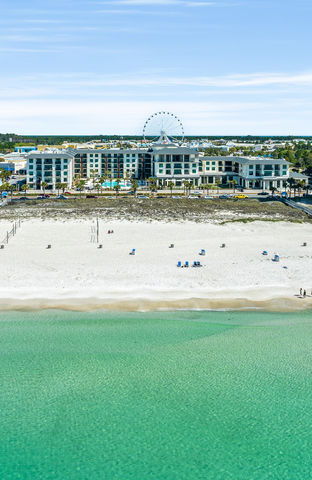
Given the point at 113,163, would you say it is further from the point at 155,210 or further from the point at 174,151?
the point at 155,210

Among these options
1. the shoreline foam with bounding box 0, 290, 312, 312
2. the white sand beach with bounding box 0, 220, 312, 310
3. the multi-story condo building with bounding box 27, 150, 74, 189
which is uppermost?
the multi-story condo building with bounding box 27, 150, 74, 189

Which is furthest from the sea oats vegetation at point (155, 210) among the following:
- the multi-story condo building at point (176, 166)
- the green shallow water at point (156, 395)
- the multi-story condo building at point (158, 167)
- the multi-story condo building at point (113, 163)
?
the green shallow water at point (156, 395)

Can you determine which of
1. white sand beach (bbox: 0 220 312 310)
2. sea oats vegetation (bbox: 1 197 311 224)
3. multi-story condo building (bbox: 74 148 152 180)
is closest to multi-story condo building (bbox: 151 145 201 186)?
multi-story condo building (bbox: 74 148 152 180)

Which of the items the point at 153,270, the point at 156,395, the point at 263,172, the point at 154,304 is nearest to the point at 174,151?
the point at 263,172

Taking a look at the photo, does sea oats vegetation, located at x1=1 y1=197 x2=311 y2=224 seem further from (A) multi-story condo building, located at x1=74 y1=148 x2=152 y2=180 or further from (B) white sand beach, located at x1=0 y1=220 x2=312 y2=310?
(A) multi-story condo building, located at x1=74 y1=148 x2=152 y2=180

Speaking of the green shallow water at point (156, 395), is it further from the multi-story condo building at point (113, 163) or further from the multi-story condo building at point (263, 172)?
the multi-story condo building at point (113, 163)

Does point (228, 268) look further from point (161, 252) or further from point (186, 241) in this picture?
point (186, 241)
